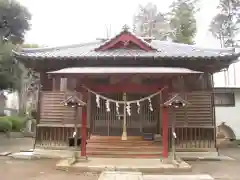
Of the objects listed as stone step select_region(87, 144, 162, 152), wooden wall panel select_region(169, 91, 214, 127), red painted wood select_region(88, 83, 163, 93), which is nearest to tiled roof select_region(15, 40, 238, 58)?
red painted wood select_region(88, 83, 163, 93)

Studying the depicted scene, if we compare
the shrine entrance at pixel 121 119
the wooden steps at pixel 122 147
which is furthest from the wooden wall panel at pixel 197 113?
the wooden steps at pixel 122 147

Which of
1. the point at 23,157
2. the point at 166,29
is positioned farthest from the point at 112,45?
the point at 166,29

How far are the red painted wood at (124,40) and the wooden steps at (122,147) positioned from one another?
15.3 ft

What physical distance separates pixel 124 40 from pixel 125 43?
0.57ft

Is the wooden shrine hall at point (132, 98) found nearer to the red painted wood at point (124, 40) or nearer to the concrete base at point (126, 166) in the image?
the red painted wood at point (124, 40)

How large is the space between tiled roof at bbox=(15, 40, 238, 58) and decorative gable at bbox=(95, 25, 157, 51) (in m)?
0.31

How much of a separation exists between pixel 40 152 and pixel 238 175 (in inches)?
353

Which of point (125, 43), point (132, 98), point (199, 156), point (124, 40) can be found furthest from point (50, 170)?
point (124, 40)

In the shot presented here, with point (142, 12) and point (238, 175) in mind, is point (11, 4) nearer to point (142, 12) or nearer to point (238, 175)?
point (142, 12)

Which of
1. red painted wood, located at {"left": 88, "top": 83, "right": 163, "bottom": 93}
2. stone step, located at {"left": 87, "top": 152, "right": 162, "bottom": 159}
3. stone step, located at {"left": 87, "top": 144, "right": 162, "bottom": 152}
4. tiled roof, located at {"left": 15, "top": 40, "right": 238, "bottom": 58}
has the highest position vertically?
tiled roof, located at {"left": 15, "top": 40, "right": 238, "bottom": 58}

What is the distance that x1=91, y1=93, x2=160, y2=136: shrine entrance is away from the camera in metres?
14.3

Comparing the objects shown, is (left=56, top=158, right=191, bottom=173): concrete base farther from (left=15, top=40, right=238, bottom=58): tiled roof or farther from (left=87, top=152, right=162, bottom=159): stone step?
(left=15, top=40, right=238, bottom=58): tiled roof

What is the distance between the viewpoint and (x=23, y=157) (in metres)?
13.3

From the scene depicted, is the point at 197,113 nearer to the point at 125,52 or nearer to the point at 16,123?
the point at 125,52
